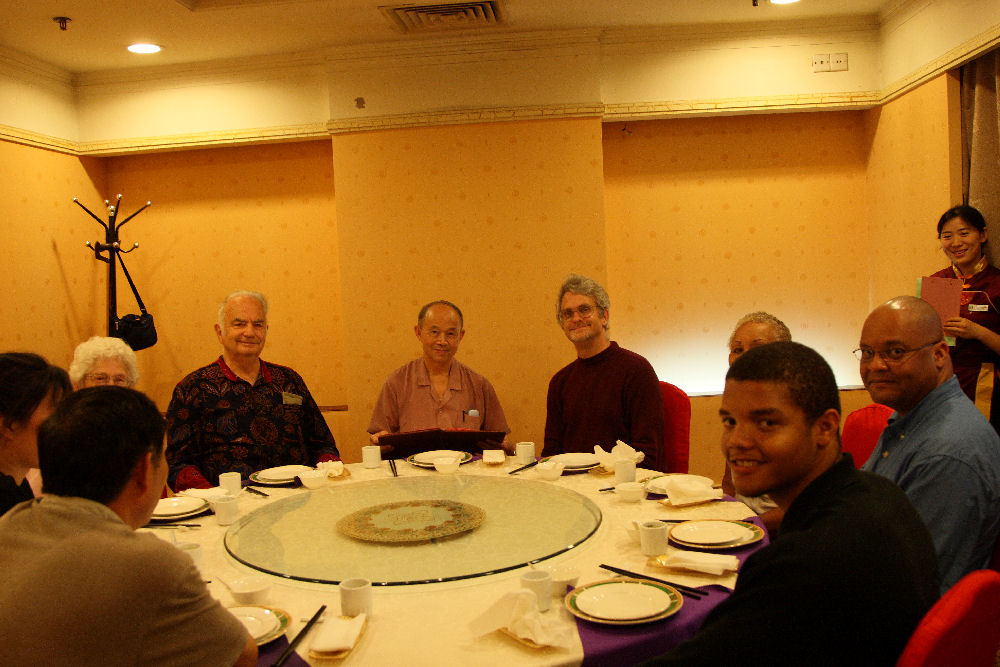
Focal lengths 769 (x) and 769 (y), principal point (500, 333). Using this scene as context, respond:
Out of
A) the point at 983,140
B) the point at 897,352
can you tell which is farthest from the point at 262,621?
the point at 983,140

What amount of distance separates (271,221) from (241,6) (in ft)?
5.05

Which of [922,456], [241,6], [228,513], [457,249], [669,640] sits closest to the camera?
[669,640]

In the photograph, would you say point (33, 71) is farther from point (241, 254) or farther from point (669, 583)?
point (669, 583)

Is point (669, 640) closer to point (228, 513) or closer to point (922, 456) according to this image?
point (922, 456)

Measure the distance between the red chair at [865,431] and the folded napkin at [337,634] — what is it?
178 centimetres

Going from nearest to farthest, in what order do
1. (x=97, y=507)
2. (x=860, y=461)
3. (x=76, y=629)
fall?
(x=76, y=629)
(x=97, y=507)
(x=860, y=461)

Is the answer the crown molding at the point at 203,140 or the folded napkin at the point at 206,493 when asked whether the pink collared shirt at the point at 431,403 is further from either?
the crown molding at the point at 203,140

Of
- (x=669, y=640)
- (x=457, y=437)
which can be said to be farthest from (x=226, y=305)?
(x=669, y=640)

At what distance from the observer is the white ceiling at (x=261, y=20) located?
13.2 ft

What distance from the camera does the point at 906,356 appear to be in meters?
2.04

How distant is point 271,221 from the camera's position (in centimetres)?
523

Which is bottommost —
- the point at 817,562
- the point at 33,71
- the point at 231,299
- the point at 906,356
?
the point at 817,562

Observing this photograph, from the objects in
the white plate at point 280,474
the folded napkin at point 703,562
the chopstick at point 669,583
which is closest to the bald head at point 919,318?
the folded napkin at point 703,562

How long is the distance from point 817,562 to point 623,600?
1.82ft
